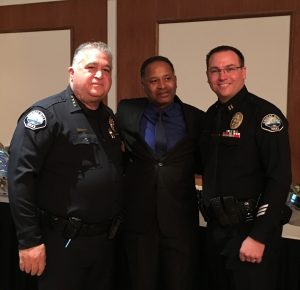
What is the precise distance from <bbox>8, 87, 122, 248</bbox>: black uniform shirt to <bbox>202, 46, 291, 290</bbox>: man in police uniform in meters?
0.41

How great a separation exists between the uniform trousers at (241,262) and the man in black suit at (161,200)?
161 mm

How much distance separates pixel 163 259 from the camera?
1.70m

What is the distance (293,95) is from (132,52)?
112 centimetres

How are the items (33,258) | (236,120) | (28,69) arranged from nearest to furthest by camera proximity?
(33,258) → (236,120) → (28,69)

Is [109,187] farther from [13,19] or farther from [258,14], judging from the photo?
[13,19]

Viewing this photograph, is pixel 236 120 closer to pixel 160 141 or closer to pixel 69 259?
pixel 160 141

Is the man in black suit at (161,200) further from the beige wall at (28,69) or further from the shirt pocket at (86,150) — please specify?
the beige wall at (28,69)

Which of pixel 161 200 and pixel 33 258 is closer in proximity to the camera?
pixel 33 258

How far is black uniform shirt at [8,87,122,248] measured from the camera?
56.9 inches

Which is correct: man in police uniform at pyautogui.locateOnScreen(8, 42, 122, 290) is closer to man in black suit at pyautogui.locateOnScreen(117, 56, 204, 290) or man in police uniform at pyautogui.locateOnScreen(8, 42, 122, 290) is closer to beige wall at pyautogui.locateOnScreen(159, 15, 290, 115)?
man in black suit at pyautogui.locateOnScreen(117, 56, 204, 290)

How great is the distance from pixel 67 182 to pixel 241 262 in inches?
28.1

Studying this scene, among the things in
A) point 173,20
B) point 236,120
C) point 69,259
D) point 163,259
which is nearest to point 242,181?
point 236,120

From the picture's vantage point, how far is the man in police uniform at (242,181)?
1438 millimetres

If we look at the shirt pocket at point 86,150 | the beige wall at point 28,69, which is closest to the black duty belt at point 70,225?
the shirt pocket at point 86,150
